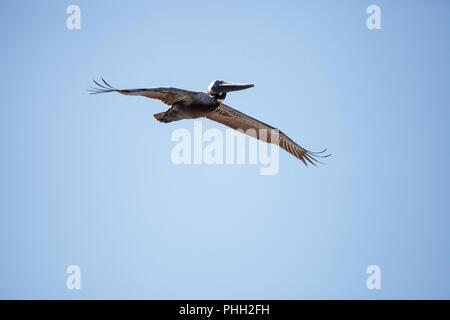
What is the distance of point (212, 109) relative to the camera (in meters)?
11.7

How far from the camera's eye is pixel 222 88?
37.9ft

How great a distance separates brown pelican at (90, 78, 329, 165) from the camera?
10.9 meters

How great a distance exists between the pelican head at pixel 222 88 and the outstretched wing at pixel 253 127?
0.96 feet

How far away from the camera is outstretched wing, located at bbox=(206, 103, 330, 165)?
12.2 metres

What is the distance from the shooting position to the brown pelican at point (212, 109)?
10.9 m

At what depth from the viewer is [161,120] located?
11156mm

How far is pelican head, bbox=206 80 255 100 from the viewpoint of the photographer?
11398 mm

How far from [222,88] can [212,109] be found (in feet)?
1.52

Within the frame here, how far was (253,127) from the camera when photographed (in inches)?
497

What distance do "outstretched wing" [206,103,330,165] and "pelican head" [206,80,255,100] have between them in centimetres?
29

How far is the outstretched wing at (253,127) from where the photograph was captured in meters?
12.2
